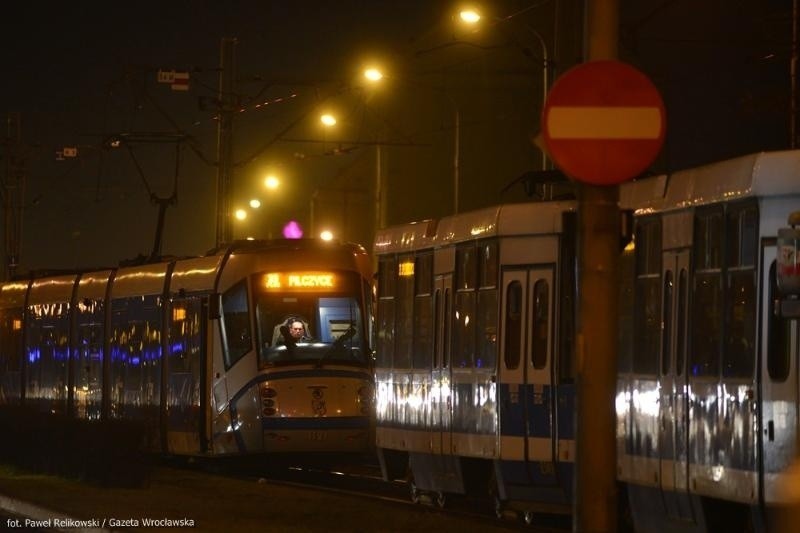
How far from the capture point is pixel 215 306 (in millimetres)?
26141

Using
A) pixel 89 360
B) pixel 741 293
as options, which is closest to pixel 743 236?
pixel 741 293

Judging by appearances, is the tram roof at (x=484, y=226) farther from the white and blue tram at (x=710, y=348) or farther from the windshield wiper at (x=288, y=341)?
the windshield wiper at (x=288, y=341)

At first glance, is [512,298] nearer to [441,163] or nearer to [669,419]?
[669,419]

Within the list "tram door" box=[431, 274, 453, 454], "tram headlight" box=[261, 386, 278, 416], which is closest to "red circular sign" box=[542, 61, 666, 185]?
"tram door" box=[431, 274, 453, 454]

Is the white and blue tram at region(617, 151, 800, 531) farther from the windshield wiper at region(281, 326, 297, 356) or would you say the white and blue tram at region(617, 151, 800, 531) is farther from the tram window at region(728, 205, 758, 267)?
the windshield wiper at region(281, 326, 297, 356)

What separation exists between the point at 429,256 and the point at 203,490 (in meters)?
3.96

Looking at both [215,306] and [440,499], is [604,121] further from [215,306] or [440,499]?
[215,306]

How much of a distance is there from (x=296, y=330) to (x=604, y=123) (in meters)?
17.1

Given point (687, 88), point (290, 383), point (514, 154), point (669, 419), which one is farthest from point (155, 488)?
point (514, 154)

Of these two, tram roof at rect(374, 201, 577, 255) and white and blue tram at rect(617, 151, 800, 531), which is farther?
tram roof at rect(374, 201, 577, 255)

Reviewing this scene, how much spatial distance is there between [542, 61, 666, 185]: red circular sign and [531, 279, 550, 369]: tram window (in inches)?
313

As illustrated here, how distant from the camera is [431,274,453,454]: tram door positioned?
1848cm

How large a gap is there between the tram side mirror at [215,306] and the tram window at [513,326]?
31.6ft

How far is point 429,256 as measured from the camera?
19422 millimetres
